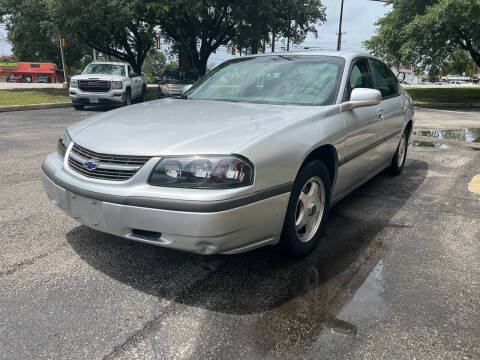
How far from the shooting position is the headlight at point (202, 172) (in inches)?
93.5

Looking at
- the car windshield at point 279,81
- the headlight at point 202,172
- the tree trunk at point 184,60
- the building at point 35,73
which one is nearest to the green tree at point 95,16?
the tree trunk at point 184,60

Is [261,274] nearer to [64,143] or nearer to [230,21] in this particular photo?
[64,143]

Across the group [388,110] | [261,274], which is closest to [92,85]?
[388,110]

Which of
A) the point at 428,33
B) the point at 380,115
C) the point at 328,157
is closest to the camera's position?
the point at 328,157

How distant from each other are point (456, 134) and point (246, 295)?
9.65m

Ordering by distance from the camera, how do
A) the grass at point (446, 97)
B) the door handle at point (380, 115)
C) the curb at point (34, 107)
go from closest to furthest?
1. the door handle at point (380, 115)
2. the curb at point (34, 107)
3. the grass at point (446, 97)

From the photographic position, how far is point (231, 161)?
2.39 meters

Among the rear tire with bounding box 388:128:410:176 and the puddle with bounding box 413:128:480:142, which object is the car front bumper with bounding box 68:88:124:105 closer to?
the puddle with bounding box 413:128:480:142

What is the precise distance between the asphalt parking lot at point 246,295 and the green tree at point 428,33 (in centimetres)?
1966

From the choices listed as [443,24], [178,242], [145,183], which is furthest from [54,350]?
[443,24]

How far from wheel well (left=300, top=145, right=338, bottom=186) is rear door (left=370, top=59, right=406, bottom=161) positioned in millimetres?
1217

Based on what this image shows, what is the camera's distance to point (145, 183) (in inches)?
96.0

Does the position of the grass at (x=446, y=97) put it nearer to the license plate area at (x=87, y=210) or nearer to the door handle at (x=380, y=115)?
the door handle at (x=380, y=115)

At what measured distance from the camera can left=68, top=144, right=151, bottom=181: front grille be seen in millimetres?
2488
